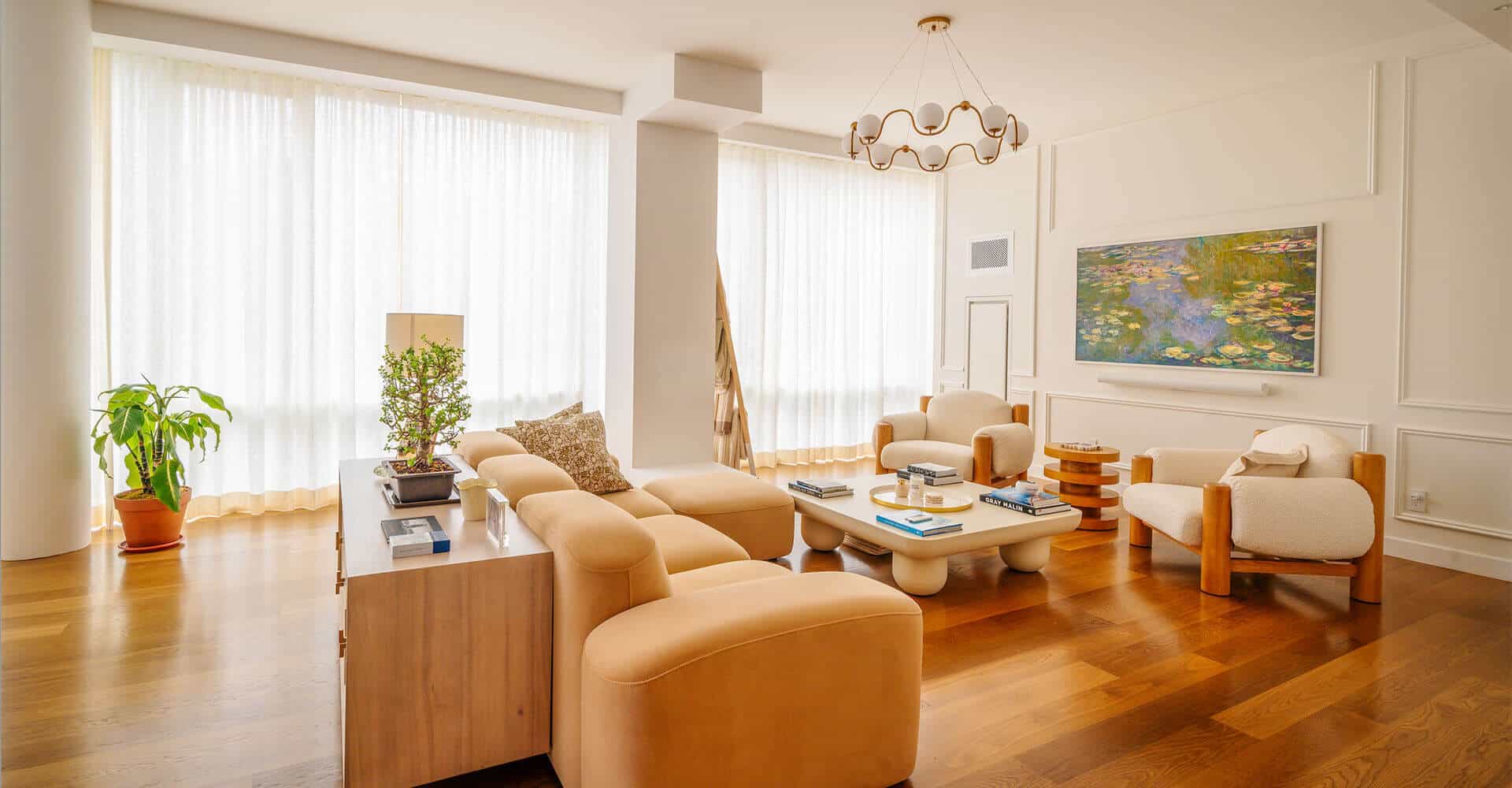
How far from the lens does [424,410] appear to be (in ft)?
8.82

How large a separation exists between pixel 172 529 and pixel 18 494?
25.3 inches

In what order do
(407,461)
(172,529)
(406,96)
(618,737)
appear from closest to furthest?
1. (618,737)
2. (407,461)
3. (172,529)
4. (406,96)

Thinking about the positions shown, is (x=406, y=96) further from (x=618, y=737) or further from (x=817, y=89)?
(x=618, y=737)

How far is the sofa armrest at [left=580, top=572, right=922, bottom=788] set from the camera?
5.56ft

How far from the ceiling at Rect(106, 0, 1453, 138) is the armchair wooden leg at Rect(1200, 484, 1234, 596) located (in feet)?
7.78

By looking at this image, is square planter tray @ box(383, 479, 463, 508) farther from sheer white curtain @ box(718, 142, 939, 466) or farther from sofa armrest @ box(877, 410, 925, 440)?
sheer white curtain @ box(718, 142, 939, 466)

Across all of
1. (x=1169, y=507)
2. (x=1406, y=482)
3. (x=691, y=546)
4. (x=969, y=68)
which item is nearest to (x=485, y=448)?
(x=691, y=546)

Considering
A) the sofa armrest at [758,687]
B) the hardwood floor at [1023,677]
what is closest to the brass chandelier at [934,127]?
the hardwood floor at [1023,677]

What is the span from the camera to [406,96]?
5180 millimetres

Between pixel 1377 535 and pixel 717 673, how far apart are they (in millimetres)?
3440

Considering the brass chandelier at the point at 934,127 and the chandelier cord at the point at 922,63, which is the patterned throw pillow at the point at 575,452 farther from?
the chandelier cord at the point at 922,63

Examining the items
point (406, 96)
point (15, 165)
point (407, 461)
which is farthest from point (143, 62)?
point (407, 461)

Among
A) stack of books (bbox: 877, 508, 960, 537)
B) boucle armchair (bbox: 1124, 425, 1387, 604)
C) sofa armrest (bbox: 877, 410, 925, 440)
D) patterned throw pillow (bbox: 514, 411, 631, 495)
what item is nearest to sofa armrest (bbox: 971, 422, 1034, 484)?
sofa armrest (bbox: 877, 410, 925, 440)

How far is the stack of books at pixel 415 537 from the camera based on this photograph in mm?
1995
